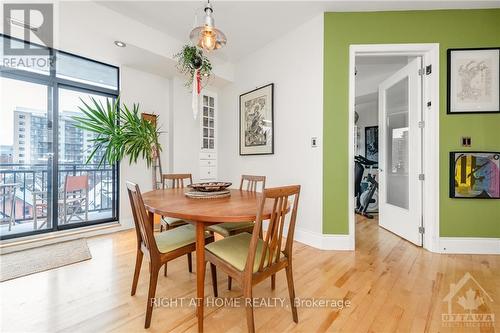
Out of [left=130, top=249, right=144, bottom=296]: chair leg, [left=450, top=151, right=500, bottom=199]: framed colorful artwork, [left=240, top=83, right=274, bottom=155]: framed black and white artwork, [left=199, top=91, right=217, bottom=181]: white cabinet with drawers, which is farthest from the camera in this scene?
[left=199, top=91, right=217, bottom=181]: white cabinet with drawers

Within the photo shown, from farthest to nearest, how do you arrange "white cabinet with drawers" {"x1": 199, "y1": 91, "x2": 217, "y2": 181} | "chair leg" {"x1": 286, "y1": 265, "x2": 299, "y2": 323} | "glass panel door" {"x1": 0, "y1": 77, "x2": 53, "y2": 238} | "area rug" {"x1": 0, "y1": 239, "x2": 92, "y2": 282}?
"white cabinet with drawers" {"x1": 199, "y1": 91, "x2": 217, "y2": 181} < "glass panel door" {"x1": 0, "y1": 77, "x2": 53, "y2": 238} < "area rug" {"x1": 0, "y1": 239, "x2": 92, "y2": 282} < "chair leg" {"x1": 286, "y1": 265, "x2": 299, "y2": 323}

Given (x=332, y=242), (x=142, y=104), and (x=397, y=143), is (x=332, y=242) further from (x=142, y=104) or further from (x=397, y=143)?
(x=142, y=104)

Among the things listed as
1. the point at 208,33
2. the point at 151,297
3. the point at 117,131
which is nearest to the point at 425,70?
the point at 208,33

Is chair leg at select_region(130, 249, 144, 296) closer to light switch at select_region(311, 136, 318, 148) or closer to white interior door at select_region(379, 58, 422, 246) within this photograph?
light switch at select_region(311, 136, 318, 148)

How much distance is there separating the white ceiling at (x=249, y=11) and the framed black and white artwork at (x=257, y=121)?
786 mm

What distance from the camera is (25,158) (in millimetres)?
2768

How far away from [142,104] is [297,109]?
2.49 m

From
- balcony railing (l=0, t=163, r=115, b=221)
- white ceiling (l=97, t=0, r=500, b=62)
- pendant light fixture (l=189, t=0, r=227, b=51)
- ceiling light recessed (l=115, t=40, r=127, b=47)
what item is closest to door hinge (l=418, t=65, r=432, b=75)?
white ceiling (l=97, t=0, r=500, b=62)

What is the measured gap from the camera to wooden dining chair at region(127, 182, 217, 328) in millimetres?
1343

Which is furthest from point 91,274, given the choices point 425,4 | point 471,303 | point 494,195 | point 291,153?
point 425,4

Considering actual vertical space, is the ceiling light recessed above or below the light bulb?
above

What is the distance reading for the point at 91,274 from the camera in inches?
78.5

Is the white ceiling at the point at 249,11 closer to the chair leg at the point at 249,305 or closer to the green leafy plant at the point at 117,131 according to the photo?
the green leafy plant at the point at 117,131

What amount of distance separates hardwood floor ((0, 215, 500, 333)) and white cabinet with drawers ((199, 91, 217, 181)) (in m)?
2.03
